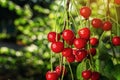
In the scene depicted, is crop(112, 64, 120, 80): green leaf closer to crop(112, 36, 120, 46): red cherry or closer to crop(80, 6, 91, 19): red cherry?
crop(112, 36, 120, 46): red cherry

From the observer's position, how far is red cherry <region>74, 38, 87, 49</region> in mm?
972

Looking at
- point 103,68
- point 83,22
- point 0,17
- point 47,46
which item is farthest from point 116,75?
point 0,17

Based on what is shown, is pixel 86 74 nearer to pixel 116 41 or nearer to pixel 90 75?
pixel 90 75

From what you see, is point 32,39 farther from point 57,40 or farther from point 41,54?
point 57,40

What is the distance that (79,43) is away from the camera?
0.97 m

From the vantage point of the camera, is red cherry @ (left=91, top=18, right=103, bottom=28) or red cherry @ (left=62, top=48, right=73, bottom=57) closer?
red cherry @ (left=62, top=48, right=73, bottom=57)

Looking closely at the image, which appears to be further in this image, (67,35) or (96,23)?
(96,23)

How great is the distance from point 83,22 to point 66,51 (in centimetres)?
13

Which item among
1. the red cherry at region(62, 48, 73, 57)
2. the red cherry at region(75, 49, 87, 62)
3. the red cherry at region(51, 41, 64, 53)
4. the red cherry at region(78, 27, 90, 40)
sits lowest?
the red cherry at region(75, 49, 87, 62)

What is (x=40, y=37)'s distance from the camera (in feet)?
12.9

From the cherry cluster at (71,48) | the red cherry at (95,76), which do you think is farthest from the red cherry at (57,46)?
the red cherry at (95,76)

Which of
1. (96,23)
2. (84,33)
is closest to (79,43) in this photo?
(84,33)

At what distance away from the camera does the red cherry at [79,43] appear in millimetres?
972

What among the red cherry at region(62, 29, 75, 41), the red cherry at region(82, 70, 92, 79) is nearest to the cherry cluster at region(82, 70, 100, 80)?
the red cherry at region(82, 70, 92, 79)
